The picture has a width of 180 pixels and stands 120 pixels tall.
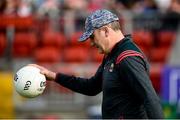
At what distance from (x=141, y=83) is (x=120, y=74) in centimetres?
27

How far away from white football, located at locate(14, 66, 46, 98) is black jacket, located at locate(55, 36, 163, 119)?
0.71m

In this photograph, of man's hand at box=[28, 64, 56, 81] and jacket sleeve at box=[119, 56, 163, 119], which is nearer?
jacket sleeve at box=[119, 56, 163, 119]

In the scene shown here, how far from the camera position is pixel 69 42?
1614cm

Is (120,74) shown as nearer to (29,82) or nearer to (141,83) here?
(141,83)

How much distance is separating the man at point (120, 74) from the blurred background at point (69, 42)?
771 cm

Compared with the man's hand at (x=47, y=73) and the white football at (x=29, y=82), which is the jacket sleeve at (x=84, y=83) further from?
the white football at (x=29, y=82)

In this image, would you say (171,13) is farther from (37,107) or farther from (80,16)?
(37,107)

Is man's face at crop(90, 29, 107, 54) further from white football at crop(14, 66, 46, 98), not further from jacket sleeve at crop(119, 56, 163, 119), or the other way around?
white football at crop(14, 66, 46, 98)

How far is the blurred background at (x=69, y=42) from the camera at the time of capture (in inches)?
600

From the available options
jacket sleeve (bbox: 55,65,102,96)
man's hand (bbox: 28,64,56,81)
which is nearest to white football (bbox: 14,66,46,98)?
man's hand (bbox: 28,64,56,81)

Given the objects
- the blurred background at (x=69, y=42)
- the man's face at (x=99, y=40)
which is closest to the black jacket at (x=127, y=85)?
the man's face at (x=99, y=40)

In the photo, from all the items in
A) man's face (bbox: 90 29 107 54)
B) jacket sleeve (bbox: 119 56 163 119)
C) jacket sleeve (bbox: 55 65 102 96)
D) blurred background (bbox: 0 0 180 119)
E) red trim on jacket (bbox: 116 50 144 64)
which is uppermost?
blurred background (bbox: 0 0 180 119)

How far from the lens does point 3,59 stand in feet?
51.9

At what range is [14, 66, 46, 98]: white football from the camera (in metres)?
7.84
